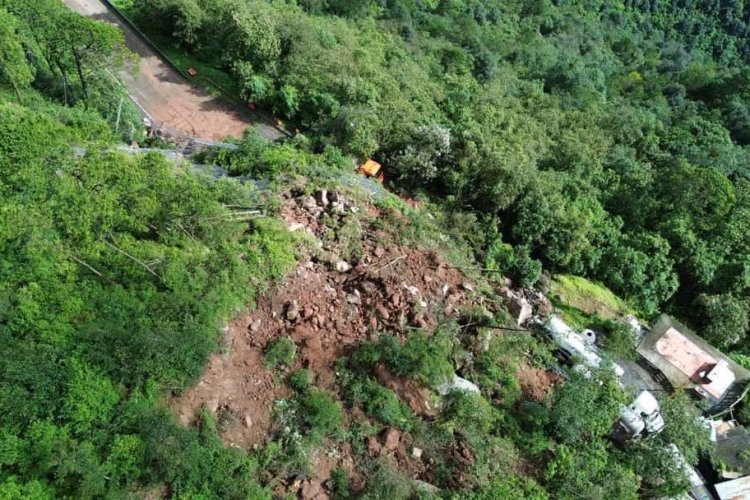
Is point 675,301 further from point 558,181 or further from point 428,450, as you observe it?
point 428,450

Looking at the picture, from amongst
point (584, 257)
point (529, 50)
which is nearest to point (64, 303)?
point (584, 257)

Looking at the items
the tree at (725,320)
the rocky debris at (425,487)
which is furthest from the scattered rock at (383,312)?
the tree at (725,320)

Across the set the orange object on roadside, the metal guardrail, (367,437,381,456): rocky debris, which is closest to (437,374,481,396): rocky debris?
(367,437,381,456): rocky debris

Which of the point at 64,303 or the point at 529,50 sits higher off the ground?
the point at 529,50

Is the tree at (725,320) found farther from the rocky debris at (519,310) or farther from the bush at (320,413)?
the bush at (320,413)

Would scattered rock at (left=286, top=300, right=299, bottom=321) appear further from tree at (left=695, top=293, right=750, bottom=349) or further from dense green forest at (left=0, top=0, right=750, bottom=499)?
tree at (left=695, top=293, right=750, bottom=349)

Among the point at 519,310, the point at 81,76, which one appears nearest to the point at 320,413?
the point at 519,310
